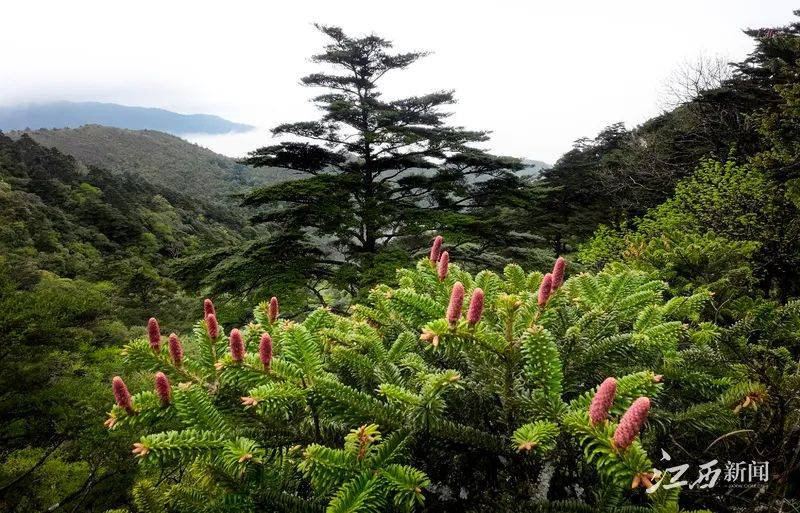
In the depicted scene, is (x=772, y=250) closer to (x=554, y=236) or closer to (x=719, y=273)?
(x=719, y=273)

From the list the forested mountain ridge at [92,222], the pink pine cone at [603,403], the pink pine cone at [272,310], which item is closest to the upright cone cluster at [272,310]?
the pink pine cone at [272,310]

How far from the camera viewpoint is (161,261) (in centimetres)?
3756

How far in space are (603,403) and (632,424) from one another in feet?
0.31

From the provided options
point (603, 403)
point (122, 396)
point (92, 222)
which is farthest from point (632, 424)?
point (92, 222)

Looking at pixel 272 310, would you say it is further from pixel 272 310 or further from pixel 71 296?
pixel 71 296

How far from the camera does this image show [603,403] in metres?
0.96

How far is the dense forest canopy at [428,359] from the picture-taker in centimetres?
121

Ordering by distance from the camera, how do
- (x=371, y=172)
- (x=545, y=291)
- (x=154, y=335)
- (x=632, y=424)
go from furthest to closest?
(x=371, y=172), (x=154, y=335), (x=545, y=291), (x=632, y=424)

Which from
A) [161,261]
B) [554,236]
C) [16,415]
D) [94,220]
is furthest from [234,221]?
[16,415]

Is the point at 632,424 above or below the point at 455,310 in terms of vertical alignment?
below

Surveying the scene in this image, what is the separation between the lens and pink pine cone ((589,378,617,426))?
3.14 feet

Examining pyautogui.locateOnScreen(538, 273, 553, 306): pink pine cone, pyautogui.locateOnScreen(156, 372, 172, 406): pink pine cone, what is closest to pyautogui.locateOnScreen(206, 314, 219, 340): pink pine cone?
pyautogui.locateOnScreen(156, 372, 172, 406): pink pine cone

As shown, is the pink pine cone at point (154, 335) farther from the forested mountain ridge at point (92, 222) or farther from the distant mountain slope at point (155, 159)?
the distant mountain slope at point (155, 159)

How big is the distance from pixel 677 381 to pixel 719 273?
3737mm
